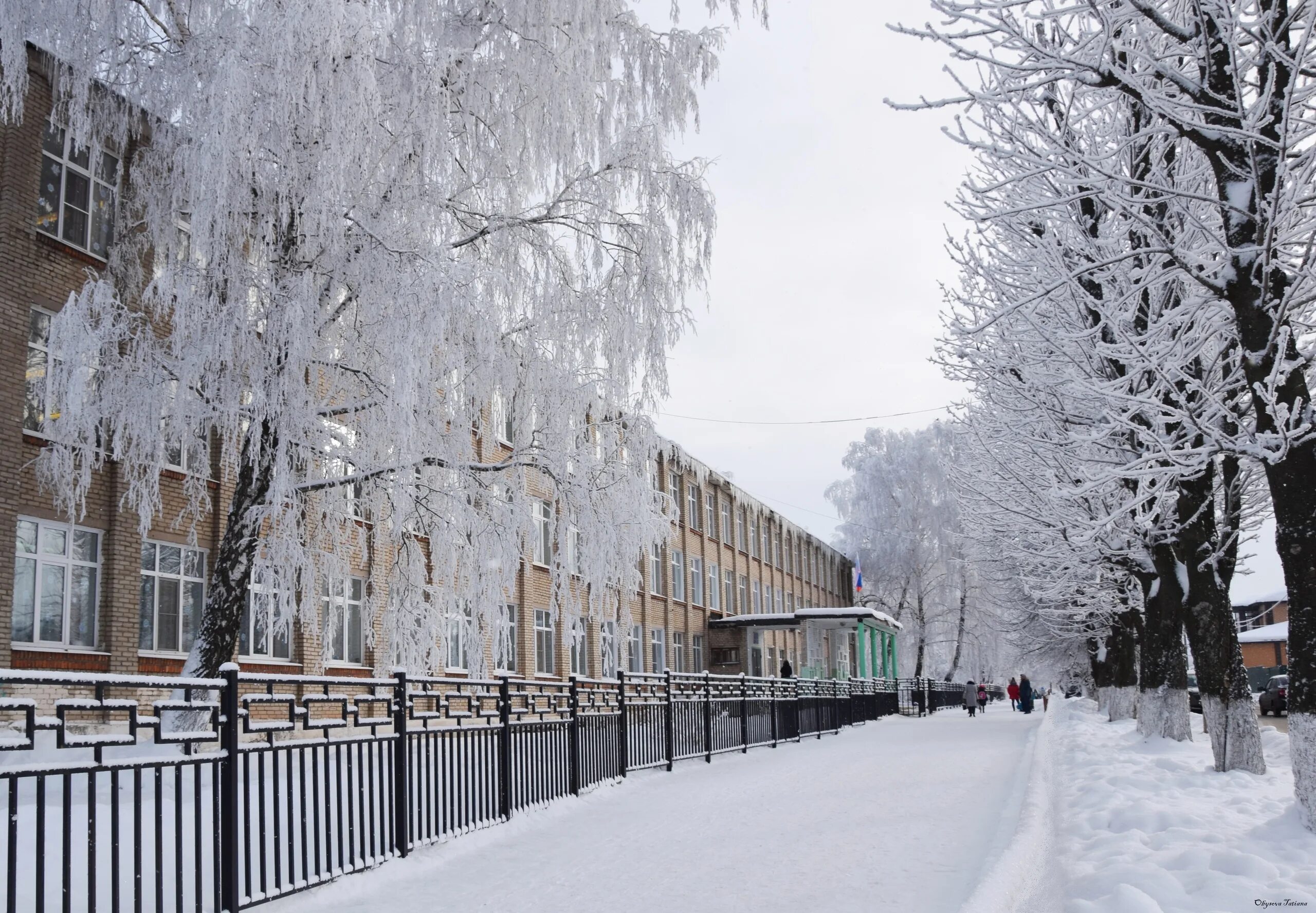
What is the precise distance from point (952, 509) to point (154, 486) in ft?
165

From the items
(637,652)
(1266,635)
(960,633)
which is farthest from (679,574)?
(1266,635)

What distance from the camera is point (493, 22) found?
43.5ft

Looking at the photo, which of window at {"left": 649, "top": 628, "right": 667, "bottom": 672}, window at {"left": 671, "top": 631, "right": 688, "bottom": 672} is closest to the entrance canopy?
window at {"left": 671, "top": 631, "right": 688, "bottom": 672}

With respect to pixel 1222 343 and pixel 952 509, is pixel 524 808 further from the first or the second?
pixel 952 509

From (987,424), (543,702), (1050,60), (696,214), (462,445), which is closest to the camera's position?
(1050,60)

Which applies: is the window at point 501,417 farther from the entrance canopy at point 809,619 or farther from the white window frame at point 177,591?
the entrance canopy at point 809,619

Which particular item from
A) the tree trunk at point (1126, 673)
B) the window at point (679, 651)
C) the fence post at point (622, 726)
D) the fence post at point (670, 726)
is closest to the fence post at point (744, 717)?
the fence post at point (670, 726)

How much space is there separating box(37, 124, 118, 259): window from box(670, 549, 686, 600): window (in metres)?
29.0

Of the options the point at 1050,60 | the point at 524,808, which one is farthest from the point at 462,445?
the point at 1050,60

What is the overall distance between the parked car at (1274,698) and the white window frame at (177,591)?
31284 millimetres

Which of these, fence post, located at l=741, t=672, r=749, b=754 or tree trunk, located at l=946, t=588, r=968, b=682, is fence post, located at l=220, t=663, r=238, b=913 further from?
tree trunk, located at l=946, t=588, r=968, b=682

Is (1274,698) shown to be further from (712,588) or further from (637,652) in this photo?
(712,588)

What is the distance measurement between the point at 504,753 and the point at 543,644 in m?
21.2

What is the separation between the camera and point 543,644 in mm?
31844
